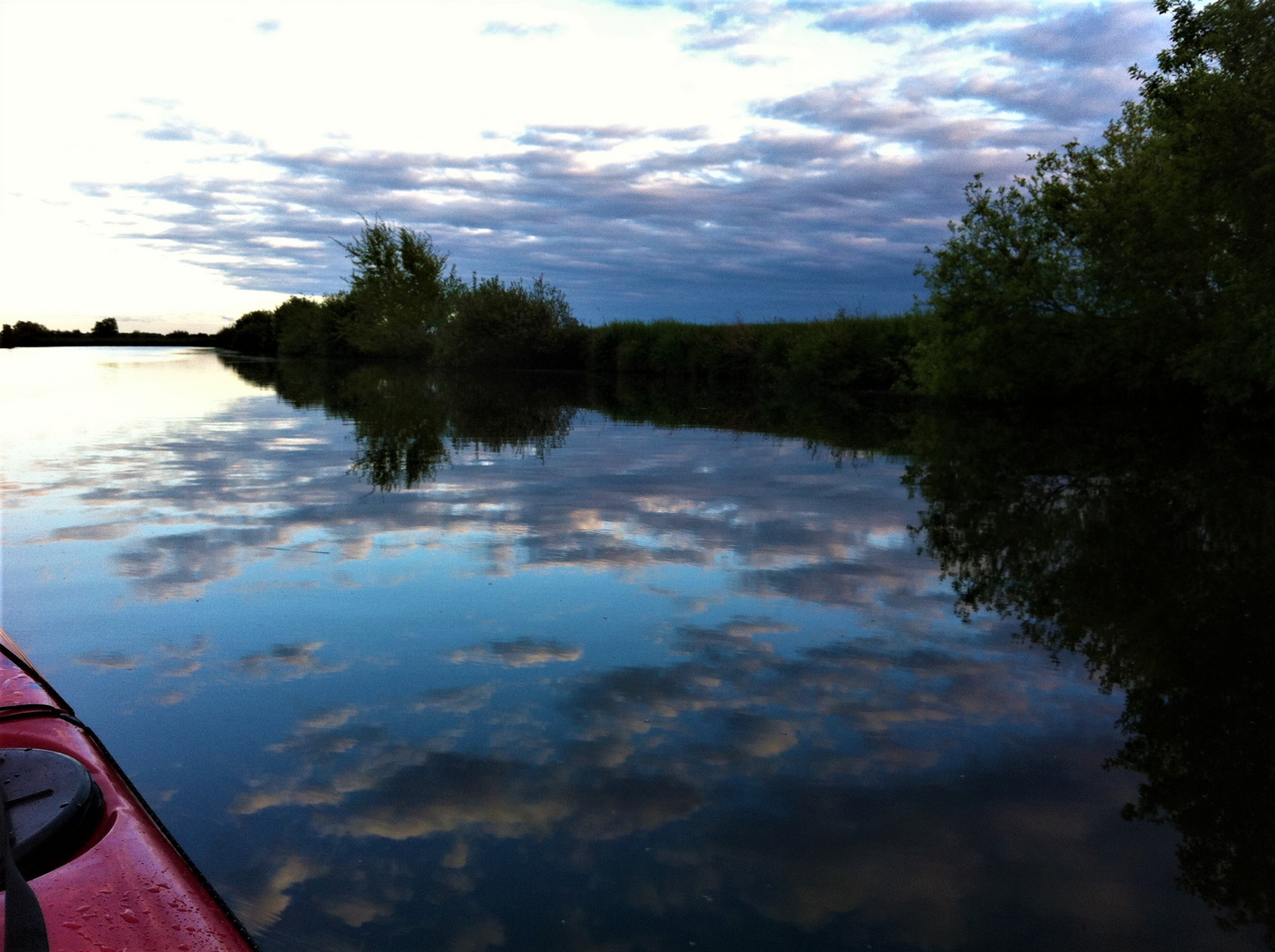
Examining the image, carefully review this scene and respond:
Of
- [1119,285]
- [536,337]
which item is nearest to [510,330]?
[536,337]

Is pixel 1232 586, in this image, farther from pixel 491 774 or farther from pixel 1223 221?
pixel 1223 221

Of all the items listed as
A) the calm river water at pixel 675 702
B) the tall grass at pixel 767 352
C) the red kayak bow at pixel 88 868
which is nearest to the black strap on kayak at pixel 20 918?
the red kayak bow at pixel 88 868

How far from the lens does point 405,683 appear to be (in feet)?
15.9

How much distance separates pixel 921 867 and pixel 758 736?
1.13 meters

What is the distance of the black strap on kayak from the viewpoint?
5.33 feet

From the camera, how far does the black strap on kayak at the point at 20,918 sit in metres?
1.62

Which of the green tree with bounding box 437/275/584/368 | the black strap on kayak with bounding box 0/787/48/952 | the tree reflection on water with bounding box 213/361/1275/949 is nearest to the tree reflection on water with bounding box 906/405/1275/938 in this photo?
the tree reflection on water with bounding box 213/361/1275/949

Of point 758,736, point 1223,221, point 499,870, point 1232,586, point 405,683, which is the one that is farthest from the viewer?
point 1223,221

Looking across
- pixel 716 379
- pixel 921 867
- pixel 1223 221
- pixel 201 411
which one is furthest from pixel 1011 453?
pixel 716 379

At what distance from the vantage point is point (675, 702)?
185 inches

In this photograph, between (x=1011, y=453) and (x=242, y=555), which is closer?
(x=242, y=555)

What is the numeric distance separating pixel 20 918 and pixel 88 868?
33cm

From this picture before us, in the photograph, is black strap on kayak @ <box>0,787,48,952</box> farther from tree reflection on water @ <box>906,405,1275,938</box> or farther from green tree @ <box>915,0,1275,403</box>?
green tree @ <box>915,0,1275,403</box>

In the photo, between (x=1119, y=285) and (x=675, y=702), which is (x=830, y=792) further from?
(x=1119, y=285)
